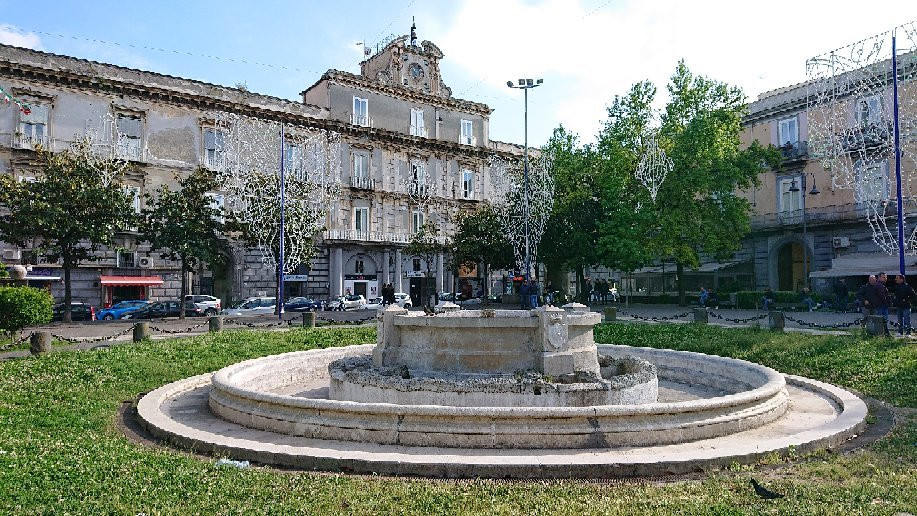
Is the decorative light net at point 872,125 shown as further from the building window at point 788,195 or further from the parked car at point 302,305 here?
the parked car at point 302,305

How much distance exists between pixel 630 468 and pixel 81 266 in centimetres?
3371

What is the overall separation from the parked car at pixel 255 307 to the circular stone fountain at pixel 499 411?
2128 cm

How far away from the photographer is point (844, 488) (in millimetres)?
5645

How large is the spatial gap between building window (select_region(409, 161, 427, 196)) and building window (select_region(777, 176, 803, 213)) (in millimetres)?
23307

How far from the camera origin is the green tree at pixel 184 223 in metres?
31.2

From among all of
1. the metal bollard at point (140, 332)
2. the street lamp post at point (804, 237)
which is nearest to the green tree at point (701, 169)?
the street lamp post at point (804, 237)

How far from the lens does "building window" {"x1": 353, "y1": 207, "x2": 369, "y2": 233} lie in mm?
43197

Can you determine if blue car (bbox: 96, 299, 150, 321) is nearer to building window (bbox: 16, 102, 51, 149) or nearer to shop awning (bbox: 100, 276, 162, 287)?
shop awning (bbox: 100, 276, 162, 287)

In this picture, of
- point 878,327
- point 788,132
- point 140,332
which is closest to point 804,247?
point 788,132

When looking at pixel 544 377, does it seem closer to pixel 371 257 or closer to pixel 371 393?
pixel 371 393

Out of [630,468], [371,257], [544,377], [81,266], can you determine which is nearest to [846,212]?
[371,257]

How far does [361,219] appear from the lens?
143 feet

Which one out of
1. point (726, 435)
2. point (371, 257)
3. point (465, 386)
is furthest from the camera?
point (371, 257)

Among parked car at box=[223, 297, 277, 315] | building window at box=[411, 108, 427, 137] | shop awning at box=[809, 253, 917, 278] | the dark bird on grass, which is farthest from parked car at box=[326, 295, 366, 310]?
the dark bird on grass
